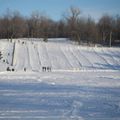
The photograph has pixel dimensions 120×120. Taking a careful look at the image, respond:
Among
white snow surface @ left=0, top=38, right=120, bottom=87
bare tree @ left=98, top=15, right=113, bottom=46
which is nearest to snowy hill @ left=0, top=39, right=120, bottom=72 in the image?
white snow surface @ left=0, top=38, right=120, bottom=87

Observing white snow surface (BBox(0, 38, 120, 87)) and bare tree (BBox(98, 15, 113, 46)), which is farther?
bare tree (BBox(98, 15, 113, 46))

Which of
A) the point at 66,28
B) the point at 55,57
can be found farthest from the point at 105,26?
the point at 55,57

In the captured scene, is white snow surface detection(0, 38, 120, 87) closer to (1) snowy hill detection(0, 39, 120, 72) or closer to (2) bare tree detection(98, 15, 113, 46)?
(1) snowy hill detection(0, 39, 120, 72)

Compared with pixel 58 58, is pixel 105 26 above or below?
above

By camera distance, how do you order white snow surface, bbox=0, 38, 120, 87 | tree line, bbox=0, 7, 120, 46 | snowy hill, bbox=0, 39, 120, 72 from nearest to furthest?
white snow surface, bbox=0, 38, 120, 87
snowy hill, bbox=0, 39, 120, 72
tree line, bbox=0, 7, 120, 46

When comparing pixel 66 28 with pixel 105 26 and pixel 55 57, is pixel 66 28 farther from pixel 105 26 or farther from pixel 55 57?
pixel 55 57

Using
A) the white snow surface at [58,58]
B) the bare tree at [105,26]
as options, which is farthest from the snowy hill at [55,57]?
the bare tree at [105,26]

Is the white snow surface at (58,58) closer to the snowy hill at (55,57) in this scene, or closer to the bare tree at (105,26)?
the snowy hill at (55,57)

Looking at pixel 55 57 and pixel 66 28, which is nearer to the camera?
pixel 55 57

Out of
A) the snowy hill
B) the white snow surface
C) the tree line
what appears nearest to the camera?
the white snow surface

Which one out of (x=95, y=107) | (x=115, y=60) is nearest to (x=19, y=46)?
(x=115, y=60)

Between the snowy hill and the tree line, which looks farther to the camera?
the tree line

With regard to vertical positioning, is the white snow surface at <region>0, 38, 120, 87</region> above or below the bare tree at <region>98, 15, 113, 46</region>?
below

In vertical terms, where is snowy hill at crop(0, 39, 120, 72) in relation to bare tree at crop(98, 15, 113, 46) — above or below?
below
